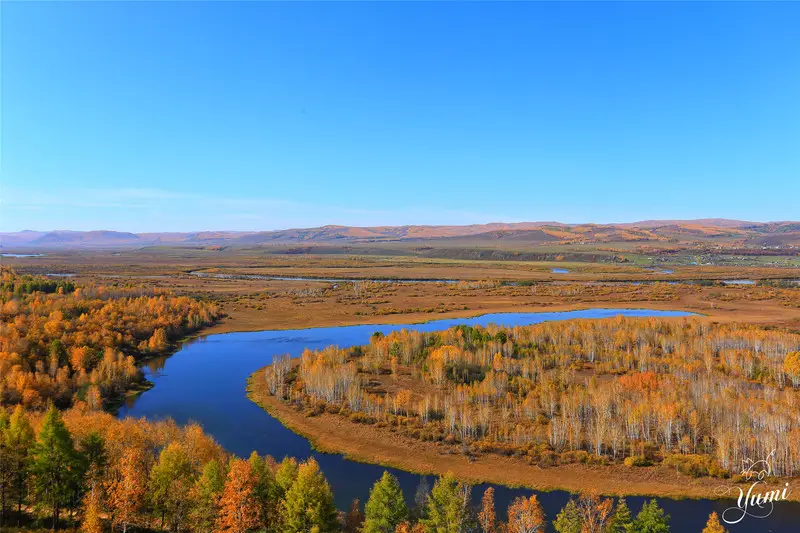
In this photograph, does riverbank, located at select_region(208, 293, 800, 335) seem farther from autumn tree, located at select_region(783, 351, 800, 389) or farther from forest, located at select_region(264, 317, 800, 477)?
autumn tree, located at select_region(783, 351, 800, 389)

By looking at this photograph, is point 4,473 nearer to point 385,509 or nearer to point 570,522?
point 385,509

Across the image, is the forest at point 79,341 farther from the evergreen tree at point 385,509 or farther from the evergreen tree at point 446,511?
the evergreen tree at point 446,511

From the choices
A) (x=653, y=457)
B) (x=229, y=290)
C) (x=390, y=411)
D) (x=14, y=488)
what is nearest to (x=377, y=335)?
(x=390, y=411)

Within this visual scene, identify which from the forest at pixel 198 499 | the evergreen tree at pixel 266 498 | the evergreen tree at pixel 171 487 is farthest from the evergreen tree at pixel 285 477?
the evergreen tree at pixel 171 487

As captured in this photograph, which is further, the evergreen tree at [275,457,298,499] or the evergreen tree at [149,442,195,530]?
the evergreen tree at [275,457,298,499]

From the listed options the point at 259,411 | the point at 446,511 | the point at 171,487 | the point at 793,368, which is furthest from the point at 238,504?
the point at 793,368

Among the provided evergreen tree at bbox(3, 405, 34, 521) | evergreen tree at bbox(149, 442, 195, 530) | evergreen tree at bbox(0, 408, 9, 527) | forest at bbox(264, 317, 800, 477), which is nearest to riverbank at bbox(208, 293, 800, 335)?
forest at bbox(264, 317, 800, 477)

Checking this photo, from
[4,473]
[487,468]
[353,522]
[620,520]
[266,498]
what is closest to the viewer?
[620,520]
